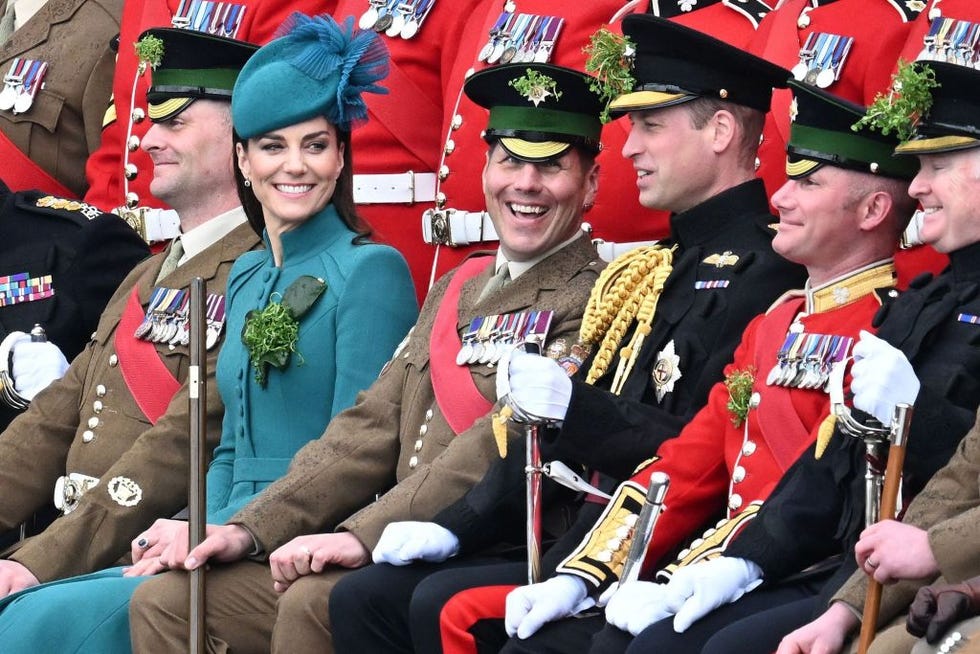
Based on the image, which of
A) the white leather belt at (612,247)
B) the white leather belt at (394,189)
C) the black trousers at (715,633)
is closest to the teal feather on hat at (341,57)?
the white leather belt at (612,247)

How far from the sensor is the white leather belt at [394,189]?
25.0 ft

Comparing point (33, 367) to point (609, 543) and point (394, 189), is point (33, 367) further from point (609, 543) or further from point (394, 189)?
point (609, 543)

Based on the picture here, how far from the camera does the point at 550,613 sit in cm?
518

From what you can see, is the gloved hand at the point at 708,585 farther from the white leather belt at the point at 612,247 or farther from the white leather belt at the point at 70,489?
the white leather belt at the point at 70,489

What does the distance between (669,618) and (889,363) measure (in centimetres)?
76

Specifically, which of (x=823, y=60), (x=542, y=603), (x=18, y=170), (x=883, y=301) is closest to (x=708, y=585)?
(x=542, y=603)

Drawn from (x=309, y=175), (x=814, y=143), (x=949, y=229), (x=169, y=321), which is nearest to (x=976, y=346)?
(x=949, y=229)

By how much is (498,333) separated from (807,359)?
1050mm

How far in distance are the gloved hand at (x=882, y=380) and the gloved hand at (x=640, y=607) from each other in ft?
2.12

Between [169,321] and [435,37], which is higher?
[435,37]

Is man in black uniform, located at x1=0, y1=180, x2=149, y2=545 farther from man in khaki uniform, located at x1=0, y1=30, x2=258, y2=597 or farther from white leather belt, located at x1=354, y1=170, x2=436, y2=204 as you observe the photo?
white leather belt, located at x1=354, y1=170, x2=436, y2=204

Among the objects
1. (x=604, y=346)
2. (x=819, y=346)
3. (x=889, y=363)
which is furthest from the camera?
(x=604, y=346)

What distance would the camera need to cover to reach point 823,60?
20.6 feet

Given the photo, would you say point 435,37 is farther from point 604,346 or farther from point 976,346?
point 976,346
